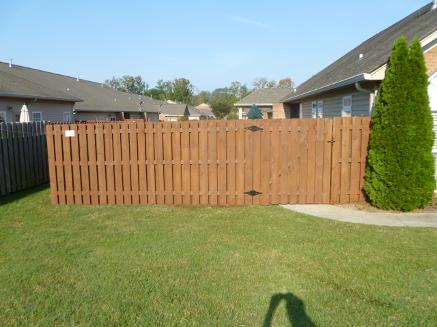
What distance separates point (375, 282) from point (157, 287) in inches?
97.3

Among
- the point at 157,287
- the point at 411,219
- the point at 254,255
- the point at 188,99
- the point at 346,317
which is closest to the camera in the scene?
the point at 346,317

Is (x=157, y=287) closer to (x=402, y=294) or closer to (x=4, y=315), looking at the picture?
(x=4, y=315)

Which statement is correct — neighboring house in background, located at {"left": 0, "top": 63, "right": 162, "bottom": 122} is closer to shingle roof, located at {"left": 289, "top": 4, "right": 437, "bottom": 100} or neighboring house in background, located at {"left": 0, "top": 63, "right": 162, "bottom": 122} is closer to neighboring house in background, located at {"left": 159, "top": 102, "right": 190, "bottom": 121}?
shingle roof, located at {"left": 289, "top": 4, "right": 437, "bottom": 100}

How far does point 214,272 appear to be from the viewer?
4367 millimetres

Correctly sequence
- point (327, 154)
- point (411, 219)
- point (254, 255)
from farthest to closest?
point (327, 154)
point (411, 219)
point (254, 255)

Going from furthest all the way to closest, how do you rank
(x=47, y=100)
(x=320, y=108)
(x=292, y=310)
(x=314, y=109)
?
(x=47, y=100), (x=314, y=109), (x=320, y=108), (x=292, y=310)

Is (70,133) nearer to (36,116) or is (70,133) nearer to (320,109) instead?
(320,109)

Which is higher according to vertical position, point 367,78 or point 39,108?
point 39,108

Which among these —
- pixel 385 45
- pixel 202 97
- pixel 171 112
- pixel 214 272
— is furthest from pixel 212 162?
pixel 202 97

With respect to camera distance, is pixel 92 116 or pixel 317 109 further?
pixel 92 116

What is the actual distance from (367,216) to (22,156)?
898 centimetres

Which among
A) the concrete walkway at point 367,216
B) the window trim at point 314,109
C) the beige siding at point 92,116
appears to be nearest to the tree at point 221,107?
the beige siding at point 92,116

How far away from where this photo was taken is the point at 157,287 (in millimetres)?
3998

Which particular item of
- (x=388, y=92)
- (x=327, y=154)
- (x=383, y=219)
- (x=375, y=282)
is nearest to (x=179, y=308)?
(x=375, y=282)
